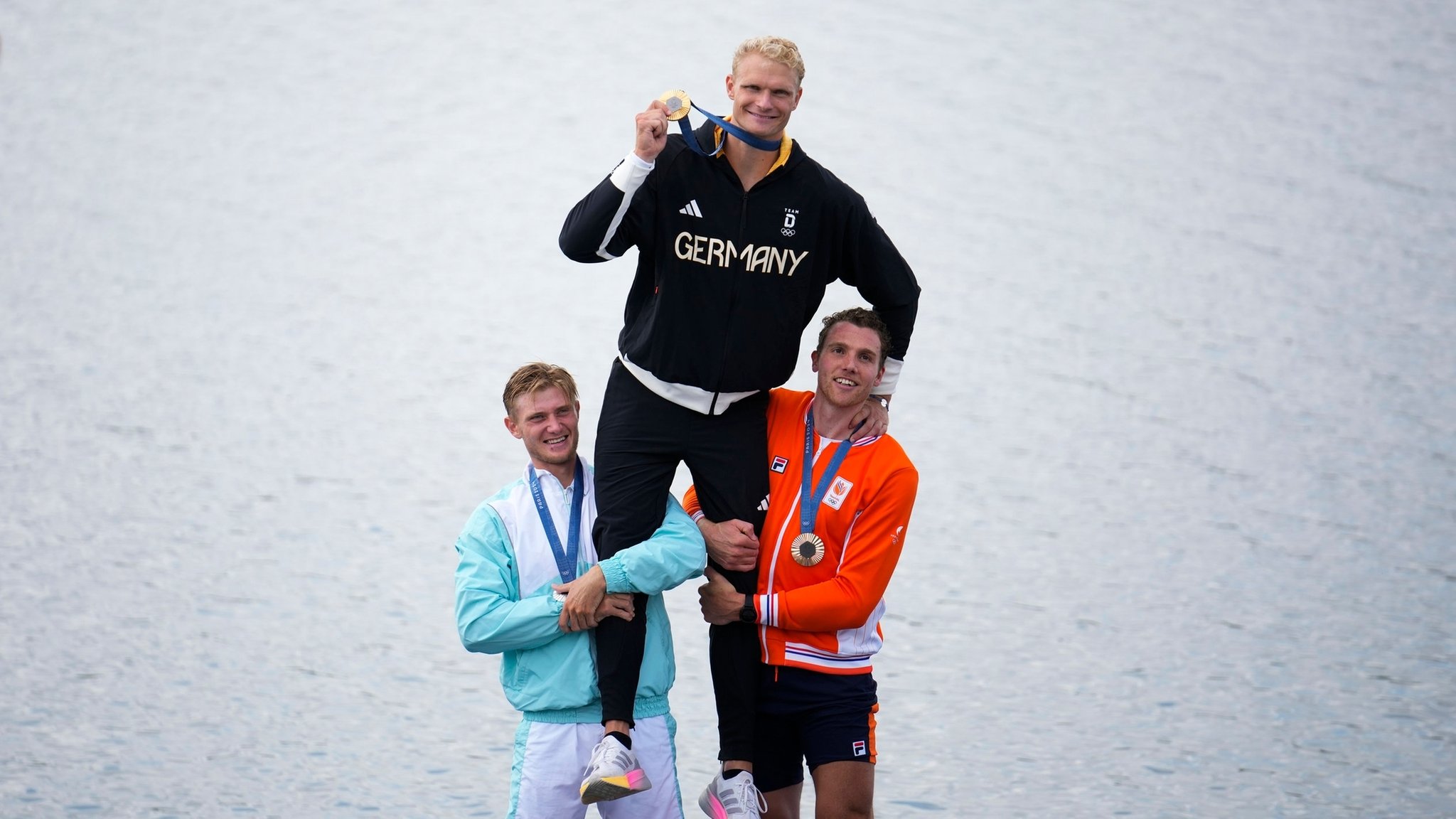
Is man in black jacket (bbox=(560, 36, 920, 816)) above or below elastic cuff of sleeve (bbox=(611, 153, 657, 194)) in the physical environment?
below

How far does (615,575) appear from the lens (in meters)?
3.75

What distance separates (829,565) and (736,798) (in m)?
0.65

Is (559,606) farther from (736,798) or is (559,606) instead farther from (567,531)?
(736,798)

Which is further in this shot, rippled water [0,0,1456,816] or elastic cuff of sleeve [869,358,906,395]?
rippled water [0,0,1456,816]

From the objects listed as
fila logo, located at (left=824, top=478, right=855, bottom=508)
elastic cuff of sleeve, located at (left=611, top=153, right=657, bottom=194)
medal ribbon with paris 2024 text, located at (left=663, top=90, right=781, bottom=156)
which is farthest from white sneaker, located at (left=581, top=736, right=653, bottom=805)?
medal ribbon with paris 2024 text, located at (left=663, top=90, right=781, bottom=156)

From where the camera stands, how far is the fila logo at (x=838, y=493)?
3975mm

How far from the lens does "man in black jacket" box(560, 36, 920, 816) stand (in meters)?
3.77

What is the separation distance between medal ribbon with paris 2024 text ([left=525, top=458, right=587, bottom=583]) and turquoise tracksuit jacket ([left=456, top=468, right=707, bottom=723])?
0.01 m

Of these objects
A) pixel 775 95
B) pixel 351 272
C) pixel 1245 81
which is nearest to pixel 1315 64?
pixel 1245 81

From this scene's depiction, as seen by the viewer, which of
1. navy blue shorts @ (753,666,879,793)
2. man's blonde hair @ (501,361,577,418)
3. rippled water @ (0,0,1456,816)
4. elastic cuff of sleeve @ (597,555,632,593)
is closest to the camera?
elastic cuff of sleeve @ (597,555,632,593)

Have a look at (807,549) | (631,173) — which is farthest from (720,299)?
(807,549)

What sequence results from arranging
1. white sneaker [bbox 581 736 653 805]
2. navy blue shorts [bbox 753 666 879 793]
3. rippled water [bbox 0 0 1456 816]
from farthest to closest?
rippled water [bbox 0 0 1456 816], navy blue shorts [bbox 753 666 879 793], white sneaker [bbox 581 736 653 805]

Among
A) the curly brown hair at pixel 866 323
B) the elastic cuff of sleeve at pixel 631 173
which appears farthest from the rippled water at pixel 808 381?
the elastic cuff of sleeve at pixel 631 173

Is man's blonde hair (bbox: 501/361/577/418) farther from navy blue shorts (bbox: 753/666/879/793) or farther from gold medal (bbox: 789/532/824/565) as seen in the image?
navy blue shorts (bbox: 753/666/879/793)
